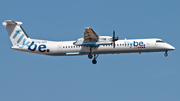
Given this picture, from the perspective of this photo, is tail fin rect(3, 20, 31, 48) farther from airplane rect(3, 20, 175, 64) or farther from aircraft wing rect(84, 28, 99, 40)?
aircraft wing rect(84, 28, 99, 40)

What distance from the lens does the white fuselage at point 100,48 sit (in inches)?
1353

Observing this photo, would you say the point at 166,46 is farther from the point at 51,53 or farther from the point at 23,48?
the point at 23,48

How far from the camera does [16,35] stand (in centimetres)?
3538

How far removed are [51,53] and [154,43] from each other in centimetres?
1165

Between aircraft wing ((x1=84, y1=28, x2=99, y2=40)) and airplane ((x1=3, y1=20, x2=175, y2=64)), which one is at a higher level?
Result: aircraft wing ((x1=84, y1=28, x2=99, y2=40))

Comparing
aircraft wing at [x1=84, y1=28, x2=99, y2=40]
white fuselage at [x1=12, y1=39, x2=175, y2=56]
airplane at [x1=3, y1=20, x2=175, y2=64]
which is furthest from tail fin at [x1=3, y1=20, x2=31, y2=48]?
aircraft wing at [x1=84, y1=28, x2=99, y2=40]

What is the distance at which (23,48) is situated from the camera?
3488cm

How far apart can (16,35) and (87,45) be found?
→ 27.4ft

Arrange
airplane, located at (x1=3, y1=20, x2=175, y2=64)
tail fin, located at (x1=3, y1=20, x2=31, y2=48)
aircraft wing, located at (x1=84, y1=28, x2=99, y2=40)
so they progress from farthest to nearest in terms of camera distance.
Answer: tail fin, located at (x1=3, y1=20, x2=31, y2=48)
airplane, located at (x1=3, y1=20, x2=175, y2=64)
aircraft wing, located at (x1=84, y1=28, x2=99, y2=40)

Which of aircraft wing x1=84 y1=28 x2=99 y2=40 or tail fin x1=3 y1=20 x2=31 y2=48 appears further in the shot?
tail fin x1=3 y1=20 x2=31 y2=48

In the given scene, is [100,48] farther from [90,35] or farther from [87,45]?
[90,35]

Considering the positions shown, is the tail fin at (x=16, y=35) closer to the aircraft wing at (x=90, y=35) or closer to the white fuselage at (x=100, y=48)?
the white fuselage at (x=100, y=48)

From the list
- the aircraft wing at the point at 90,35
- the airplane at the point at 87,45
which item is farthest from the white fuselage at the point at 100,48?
the aircraft wing at the point at 90,35

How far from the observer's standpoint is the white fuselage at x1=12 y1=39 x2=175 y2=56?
34.4 meters
